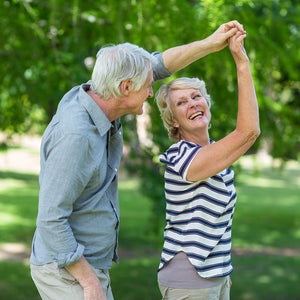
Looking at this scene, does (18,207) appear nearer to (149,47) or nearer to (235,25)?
(149,47)

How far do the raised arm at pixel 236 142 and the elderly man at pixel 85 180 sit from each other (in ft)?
1.01

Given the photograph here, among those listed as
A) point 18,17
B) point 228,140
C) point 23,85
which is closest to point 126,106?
point 228,140

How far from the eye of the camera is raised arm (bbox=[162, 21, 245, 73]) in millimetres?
2135

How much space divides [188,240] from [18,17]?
8.46ft

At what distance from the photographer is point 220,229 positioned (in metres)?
2.11

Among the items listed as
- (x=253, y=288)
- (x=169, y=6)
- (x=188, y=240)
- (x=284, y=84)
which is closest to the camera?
(x=188, y=240)

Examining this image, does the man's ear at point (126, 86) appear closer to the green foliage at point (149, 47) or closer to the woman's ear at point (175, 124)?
Result: the woman's ear at point (175, 124)

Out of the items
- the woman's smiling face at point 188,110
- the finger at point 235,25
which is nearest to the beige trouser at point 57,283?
the woman's smiling face at point 188,110

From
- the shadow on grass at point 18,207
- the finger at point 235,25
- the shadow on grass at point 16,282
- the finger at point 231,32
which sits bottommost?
the shadow on grass at point 18,207

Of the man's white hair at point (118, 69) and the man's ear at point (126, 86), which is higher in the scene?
the man's white hair at point (118, 69)

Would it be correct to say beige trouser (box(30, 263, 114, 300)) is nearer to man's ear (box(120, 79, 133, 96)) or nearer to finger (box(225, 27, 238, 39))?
man's ear (box(120, 79, 133, 96))

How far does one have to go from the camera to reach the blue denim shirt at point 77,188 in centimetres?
177

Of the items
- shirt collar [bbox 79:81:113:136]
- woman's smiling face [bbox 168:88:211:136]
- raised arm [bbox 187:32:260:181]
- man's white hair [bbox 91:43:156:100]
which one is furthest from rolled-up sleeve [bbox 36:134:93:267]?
woman's smiling face [bbox 168:88:211:136]

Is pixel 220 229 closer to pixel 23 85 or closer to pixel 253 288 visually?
pixel 23 85
